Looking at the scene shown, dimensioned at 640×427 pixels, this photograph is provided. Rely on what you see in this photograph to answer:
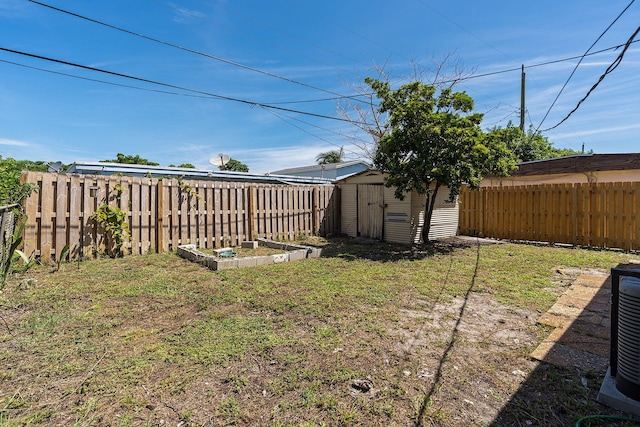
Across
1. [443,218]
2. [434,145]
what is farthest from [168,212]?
[443,218]

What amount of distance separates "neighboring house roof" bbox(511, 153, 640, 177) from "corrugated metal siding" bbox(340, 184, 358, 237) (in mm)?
5603

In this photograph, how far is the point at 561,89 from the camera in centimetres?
669

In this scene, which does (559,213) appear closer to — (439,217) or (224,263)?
(439,217)

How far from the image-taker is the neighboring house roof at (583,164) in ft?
27.8

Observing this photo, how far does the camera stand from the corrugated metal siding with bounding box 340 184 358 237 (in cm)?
1025

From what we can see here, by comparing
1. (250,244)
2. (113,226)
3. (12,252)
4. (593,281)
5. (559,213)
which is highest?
(559,213)

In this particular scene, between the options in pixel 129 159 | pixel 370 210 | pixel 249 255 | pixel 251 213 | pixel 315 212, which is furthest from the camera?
pixel 129 159

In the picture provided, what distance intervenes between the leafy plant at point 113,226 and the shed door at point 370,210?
6506 millimetres

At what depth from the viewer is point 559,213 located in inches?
338

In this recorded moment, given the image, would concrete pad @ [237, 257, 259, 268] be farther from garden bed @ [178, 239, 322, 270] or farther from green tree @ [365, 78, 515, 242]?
green tree @ [365, 78, 515, 242]

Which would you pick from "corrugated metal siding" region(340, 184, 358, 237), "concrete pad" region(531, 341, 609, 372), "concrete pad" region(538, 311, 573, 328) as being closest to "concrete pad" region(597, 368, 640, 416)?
"concrete pad" region(531, 341, 609, 372)

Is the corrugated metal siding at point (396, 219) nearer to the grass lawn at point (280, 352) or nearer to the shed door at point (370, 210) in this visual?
the shed door at point (370, 210)

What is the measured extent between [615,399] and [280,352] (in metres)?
2.34

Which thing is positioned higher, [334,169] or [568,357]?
[334,169]
